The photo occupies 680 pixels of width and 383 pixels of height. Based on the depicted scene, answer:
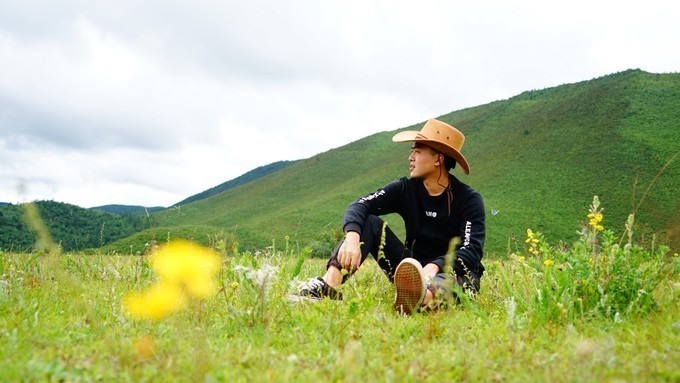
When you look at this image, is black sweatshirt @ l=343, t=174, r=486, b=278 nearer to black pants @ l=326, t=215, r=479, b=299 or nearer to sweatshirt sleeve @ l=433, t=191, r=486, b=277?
sweatshirt sleeve @ l=433, t=191, r=486, b=277

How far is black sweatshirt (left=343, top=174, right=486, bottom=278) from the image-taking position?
522 cm

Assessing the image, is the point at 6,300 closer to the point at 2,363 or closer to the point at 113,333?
the point at 113,333

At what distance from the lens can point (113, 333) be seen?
3076mm

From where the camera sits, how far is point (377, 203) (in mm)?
5707

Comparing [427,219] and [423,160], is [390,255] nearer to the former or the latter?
[427,219]

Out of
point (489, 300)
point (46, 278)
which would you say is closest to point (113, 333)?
point (46, 278)

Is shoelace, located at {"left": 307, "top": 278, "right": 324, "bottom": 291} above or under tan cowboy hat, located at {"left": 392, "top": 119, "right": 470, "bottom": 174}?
under

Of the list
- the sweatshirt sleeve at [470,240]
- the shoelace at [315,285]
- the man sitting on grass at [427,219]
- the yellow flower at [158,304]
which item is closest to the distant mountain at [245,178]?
the man sitting on grass at [427,219]

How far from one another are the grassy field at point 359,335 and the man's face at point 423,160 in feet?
4.95

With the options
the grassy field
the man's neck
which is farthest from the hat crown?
the grassy field

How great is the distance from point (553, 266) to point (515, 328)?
0.99m

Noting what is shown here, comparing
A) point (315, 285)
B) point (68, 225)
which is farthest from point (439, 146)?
point (68, 225)

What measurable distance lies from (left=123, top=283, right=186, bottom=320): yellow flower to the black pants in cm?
171

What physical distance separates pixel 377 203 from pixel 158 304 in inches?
112
